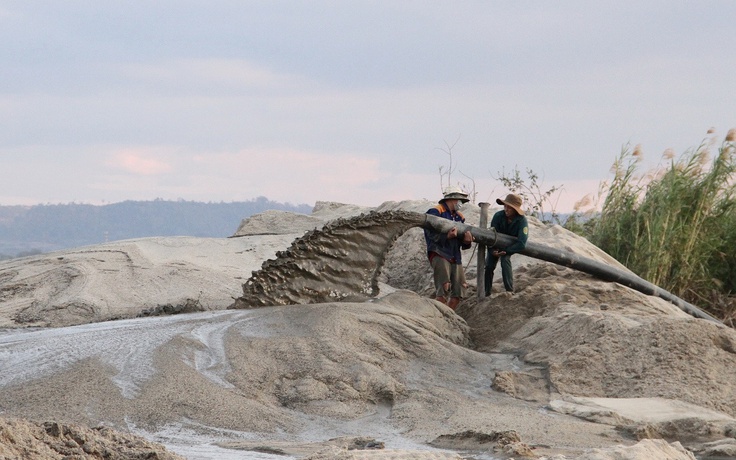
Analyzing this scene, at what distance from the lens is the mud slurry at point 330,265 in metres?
7.29

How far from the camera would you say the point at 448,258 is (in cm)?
848

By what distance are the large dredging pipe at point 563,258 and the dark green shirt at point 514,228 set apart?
0.07m

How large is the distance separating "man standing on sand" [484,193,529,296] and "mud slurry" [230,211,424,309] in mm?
950

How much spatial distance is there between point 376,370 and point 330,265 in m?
1.69

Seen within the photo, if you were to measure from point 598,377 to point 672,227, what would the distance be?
4633 millimetres

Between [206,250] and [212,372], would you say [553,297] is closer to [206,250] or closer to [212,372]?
[212,372]

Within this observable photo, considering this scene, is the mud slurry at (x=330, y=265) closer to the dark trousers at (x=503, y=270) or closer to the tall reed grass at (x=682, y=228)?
the dark trousers at (x=503, y=270)

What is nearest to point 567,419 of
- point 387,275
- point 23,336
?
point 23,336

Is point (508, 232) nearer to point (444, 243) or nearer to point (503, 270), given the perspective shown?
point (503, 270)

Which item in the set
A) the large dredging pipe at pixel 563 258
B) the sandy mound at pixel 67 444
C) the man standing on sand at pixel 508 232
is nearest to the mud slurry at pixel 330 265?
the large dredging pipe at pixel 563 258

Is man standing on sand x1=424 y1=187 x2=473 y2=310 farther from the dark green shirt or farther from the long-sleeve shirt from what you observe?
the dark green shirt

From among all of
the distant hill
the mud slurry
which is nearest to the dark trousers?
the mud slurry

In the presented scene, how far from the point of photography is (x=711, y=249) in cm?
1103

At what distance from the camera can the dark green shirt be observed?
8.34 meters
